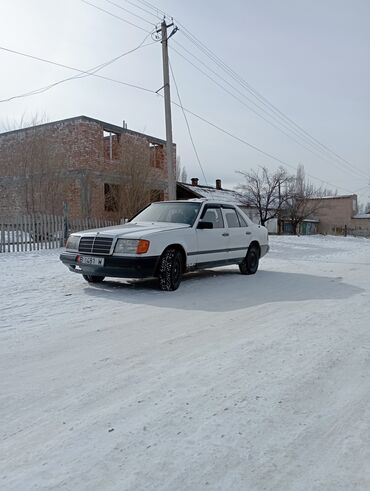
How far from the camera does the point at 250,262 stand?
950 centimetres

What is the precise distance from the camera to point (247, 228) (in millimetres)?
9500

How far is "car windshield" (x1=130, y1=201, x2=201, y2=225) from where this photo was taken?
808cm

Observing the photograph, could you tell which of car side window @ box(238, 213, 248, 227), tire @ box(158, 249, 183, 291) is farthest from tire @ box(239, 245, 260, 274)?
tire @ box(158, 249, 183, 291)

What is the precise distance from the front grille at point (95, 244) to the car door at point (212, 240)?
177 centimetres

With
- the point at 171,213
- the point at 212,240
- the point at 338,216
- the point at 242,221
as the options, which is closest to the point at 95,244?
the point at 171,213

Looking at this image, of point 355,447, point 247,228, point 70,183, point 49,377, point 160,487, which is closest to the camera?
point 160,487

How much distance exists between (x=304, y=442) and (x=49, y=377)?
6.42 ft

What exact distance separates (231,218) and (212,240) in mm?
1135

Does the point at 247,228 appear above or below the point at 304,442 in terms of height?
above

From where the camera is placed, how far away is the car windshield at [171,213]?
8.08m

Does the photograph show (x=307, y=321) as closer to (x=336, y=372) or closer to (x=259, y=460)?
(x=336, y=372)

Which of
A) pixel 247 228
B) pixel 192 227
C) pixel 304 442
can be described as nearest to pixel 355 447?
pixel 304 442

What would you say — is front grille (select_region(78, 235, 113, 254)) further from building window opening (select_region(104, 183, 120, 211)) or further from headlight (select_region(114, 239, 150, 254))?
building window opening (select_region(104, 183, 120, 211))

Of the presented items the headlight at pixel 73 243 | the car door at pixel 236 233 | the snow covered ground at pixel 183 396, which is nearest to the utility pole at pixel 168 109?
the car door at pixel 236 233
